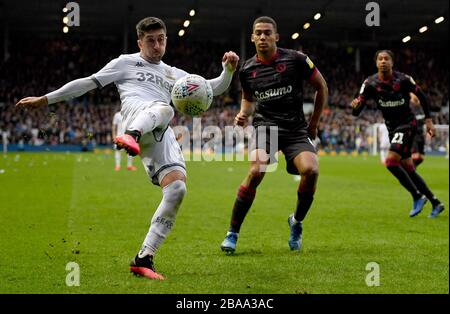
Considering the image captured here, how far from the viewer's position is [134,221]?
383 inches

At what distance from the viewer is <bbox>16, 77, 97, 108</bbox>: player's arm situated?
5773 millimetres

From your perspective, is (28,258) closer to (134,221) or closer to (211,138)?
(134,221)

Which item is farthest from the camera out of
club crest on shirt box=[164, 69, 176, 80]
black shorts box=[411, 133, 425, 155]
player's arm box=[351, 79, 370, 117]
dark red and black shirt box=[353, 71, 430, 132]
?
black shorts box=[411, 133, 425, 155]

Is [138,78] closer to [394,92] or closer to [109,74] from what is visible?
[109,74]

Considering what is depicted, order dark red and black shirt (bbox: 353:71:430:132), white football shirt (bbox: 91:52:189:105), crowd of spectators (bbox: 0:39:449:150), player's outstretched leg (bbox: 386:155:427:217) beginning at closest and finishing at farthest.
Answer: white football shirt (bbox: 91:52:189:105)
dark red and black shirt (bbox: 353:71:430:132)
player's outstretched leg (bbox: 386:155:427:217)
crowd of spectators (bbox: 0:39:449:150)

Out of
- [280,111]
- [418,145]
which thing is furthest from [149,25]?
[418,145]

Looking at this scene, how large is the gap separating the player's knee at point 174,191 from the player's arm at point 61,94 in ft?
3.71

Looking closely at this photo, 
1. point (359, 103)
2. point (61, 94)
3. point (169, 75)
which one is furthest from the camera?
point (359, 103)

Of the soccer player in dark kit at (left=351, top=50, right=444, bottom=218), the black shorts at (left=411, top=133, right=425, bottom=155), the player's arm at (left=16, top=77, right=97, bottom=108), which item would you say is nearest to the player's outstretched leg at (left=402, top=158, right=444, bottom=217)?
the soccer player in dark kit at (left=351, top=50, right=444, bottom=218)

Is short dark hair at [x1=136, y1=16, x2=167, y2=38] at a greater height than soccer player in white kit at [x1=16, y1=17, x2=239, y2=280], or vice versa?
short dark hair at [x1=136, y1=16, x2=167, y2=38]

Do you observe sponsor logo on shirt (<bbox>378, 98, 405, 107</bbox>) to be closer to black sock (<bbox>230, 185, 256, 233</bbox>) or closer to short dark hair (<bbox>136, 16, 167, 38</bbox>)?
black sock (<bbox>230, 185, 256, 233</bbox>)

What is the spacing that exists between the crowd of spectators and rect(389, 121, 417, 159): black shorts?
683cm

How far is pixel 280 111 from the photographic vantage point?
7473 millimetres

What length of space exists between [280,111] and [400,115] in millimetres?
4019
